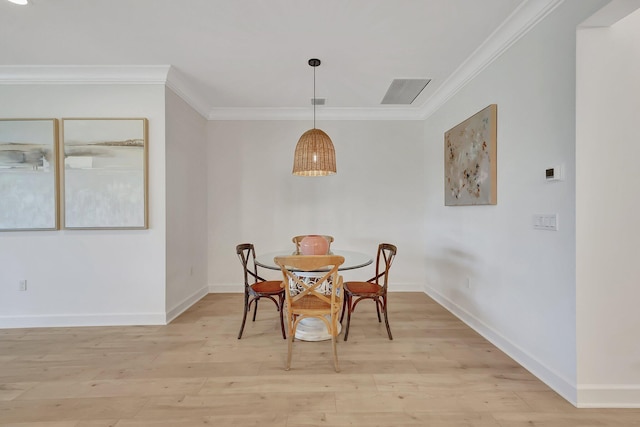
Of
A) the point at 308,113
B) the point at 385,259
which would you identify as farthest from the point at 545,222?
the point at 308,113

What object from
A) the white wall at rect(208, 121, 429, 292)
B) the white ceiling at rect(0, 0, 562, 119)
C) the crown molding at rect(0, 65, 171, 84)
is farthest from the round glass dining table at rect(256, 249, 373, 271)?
the crown molding at rect(0, 65, 171, 84)

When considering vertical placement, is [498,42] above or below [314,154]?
above

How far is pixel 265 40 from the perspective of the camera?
2352mm

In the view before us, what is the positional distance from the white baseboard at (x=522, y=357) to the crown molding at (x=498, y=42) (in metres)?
2.40

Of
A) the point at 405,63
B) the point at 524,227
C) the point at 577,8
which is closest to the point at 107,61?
the point at 405,63

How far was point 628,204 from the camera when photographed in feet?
5.36

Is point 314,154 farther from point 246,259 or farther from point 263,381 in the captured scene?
point 263,381

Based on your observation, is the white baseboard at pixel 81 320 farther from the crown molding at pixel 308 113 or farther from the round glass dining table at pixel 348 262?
the crown molding at pixel 308 113

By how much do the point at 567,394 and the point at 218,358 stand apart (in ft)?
7.96

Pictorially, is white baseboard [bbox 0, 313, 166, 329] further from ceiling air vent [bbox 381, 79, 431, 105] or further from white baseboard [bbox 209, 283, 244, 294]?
ceiling air vent [bbox 381, 79, 431, 105]

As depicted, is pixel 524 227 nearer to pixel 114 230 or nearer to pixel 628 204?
pixel 628 204

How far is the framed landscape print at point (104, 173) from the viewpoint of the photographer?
9.26ft

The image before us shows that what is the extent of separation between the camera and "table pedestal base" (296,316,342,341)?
253 centimetres

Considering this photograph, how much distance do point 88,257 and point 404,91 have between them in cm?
402
